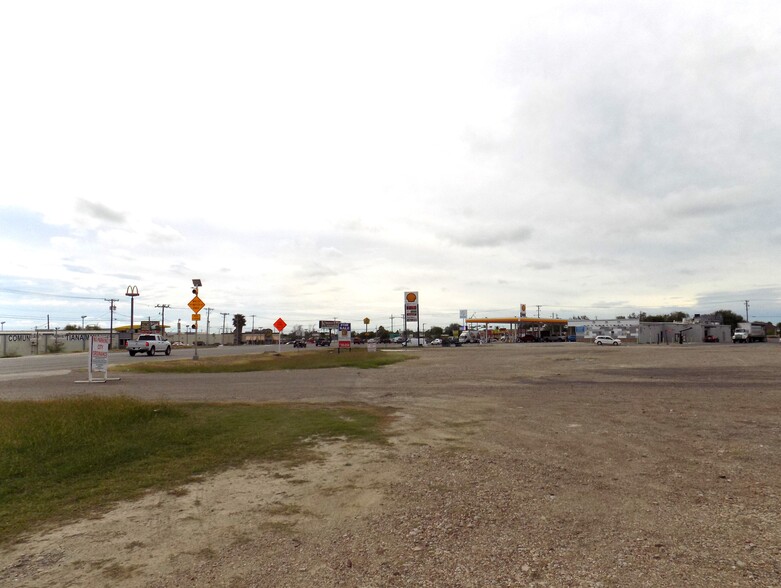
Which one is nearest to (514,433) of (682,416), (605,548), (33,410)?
(682,416)

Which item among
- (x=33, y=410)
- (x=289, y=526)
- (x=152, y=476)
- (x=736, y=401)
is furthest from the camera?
(x=736, y=401)

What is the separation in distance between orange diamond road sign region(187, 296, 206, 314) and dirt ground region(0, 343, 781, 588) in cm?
2639

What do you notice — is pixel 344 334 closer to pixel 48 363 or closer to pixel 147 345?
pixel 147 345

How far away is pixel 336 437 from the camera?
9359mm

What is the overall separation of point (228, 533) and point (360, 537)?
1.30m

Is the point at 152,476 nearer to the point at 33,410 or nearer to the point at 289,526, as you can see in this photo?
the point at 289,526

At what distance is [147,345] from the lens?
47.0 m

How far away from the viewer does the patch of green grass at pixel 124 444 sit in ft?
19.4

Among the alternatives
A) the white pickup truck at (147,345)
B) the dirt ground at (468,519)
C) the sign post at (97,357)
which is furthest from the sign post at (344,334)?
the dirt ground at (468,519)

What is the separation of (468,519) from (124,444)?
6.21 meters

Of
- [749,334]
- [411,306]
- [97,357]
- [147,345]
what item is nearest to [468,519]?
[97,357]

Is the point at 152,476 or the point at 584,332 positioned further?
the point at 584,332

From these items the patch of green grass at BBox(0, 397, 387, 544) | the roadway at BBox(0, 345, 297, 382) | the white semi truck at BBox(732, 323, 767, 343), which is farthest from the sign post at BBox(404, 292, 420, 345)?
the white semi truck at BBox(732, 323, 767, 343)

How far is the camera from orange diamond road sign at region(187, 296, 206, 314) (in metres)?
33.2
